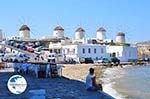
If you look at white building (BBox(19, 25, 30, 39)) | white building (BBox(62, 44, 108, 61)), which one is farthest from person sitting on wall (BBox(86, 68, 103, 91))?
white building (BBox(19, 25, 30, 39))

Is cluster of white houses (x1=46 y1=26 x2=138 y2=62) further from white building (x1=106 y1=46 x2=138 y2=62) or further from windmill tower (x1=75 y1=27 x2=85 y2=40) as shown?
windmill tower (x1=75 y1=27 x2=85 y2=40)

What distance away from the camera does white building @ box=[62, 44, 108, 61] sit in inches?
3017

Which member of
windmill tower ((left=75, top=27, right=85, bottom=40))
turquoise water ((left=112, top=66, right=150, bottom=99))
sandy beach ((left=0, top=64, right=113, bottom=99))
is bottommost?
turquoise water ((left=112, top=66, right=150, bottom=99))

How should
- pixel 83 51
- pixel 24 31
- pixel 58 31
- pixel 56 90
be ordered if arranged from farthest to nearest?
pixel 58 31 → pixel 24 31 → pixel 83 51 → pixel 56 90

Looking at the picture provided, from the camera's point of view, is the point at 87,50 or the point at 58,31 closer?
the point at 87,50

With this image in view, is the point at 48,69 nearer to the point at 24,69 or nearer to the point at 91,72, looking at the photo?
the point at 24,69

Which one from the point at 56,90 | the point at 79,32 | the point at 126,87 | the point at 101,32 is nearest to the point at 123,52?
the point at 79,32

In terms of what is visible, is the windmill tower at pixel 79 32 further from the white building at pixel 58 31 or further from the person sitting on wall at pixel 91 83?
the person sitting on wall at pixel 91 83

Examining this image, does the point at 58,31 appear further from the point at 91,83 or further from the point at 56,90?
the point at 91,83

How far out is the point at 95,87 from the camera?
50.7 ft

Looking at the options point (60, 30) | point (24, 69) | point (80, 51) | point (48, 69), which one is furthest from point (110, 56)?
point (48, 69)

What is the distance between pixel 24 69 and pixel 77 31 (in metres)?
78.9

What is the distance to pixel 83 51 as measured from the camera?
77500 millimetres

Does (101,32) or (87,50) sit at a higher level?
(101,32)
